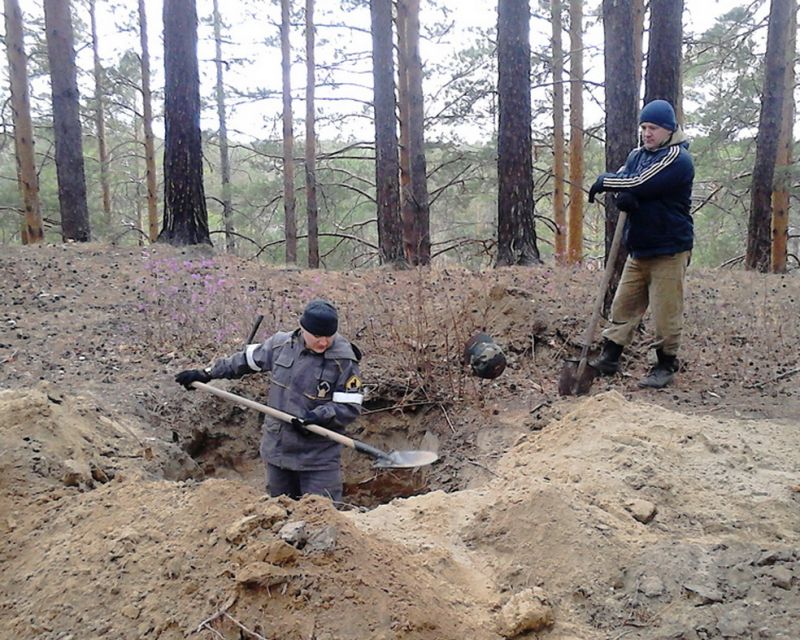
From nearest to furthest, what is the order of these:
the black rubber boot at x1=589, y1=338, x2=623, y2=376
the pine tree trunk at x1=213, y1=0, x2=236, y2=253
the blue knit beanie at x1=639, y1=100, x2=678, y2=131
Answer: the blue knit beanie at x1=639, y1=100, x2=678, y2=131
the black rubber boot at x1=589, y1=338, x2=623, y2=376
the pine tree trunk at x1=213, y1=0, x2=236, y2=253

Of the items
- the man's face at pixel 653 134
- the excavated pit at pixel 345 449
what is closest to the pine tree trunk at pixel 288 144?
the excavated pit at pixel 345 449

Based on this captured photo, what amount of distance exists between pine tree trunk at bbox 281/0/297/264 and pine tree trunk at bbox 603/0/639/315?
10.2 meters

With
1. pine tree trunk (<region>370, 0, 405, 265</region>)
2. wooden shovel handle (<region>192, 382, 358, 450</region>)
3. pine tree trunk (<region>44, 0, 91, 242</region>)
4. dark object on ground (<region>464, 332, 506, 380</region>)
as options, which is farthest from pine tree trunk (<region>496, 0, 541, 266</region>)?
pine tree trunk (<region>44, 0, 91, 242</region>)

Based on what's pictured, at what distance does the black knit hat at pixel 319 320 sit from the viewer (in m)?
4.32

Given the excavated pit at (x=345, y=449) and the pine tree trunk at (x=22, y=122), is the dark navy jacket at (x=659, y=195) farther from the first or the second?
the pine tree trunk at (x=22, y=122)

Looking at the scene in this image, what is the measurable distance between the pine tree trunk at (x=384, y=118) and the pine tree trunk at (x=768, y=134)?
6.79 m

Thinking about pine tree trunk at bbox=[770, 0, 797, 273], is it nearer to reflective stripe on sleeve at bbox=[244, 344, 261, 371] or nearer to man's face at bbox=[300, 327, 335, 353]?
man's face at bbox=[300, 327, 335, 353]

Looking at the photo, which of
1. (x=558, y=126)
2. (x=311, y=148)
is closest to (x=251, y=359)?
(x=311, y=148)

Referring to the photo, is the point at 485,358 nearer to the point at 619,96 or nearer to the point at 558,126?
the point at 619,96

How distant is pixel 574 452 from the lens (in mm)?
3967

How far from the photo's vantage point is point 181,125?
374 inches

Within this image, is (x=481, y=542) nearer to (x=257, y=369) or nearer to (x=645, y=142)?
(x=257, y=369)

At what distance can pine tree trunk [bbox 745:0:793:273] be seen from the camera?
11.9 meters

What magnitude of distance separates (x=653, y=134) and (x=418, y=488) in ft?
11.0
